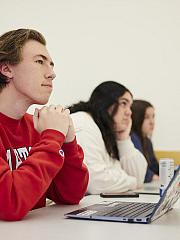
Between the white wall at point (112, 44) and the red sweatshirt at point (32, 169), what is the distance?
2.22 m

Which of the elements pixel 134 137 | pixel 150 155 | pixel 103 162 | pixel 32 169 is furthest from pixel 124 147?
pixel 32 169

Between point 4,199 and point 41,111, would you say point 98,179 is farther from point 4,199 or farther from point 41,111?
point 4,199

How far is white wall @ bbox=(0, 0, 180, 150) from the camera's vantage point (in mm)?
3557

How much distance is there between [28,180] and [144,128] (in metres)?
2.39

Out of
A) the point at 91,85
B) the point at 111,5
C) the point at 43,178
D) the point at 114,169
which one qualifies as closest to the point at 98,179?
the point at 114,169

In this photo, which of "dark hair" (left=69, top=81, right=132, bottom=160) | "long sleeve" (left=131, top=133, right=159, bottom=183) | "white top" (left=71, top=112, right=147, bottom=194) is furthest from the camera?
"long sleeve" (left=131, top=133, right=159, bottom=183)

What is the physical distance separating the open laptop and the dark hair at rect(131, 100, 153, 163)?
1.84m

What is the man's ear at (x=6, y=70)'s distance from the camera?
1306 mm

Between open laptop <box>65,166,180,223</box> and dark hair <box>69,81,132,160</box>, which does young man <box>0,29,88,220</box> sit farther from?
dark hair <box>69,81,132,160</box>

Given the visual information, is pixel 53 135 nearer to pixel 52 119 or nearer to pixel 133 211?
pixel 52 119

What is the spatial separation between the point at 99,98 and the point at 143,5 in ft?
5.05

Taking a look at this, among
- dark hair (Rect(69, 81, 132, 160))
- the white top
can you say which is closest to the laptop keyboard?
the white top

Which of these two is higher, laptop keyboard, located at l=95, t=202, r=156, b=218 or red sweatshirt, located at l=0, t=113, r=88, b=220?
red sweatshirt, located at l=0, t=113, r=88, b=220

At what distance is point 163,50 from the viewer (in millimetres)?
3594
